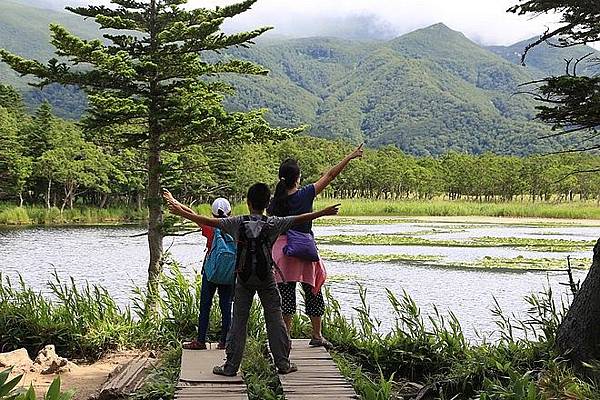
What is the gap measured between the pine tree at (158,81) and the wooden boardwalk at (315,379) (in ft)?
11.4

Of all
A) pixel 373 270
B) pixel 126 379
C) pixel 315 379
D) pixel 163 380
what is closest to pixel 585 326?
pixel 315 379

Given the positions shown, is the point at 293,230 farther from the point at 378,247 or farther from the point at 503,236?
the point at 503,236

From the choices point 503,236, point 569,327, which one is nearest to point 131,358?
point 569,327

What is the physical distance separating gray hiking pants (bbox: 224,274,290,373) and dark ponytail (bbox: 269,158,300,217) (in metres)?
0.61

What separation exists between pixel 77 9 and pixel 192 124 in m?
2.20

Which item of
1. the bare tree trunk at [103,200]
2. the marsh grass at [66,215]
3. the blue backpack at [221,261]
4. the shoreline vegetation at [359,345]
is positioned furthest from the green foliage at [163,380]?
the bare tree trunk at [103,200]

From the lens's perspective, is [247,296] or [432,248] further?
[432,248]

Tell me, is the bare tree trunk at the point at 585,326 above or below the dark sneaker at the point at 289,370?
above

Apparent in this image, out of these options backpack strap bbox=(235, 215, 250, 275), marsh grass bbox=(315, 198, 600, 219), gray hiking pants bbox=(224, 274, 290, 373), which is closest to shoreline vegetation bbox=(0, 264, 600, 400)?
gray hiking pants bbox=(224, 274, 290, 373)

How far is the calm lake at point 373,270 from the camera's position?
535 inches

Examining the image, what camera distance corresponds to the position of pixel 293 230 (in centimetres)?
505

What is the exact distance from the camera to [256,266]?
171 inches

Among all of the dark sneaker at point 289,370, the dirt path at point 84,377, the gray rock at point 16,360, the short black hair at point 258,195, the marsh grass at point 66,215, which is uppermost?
the short black hair at point 258,195

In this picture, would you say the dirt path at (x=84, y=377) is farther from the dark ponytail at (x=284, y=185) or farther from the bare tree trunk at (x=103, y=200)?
the bare tree trunk at (x=103, y=200)
